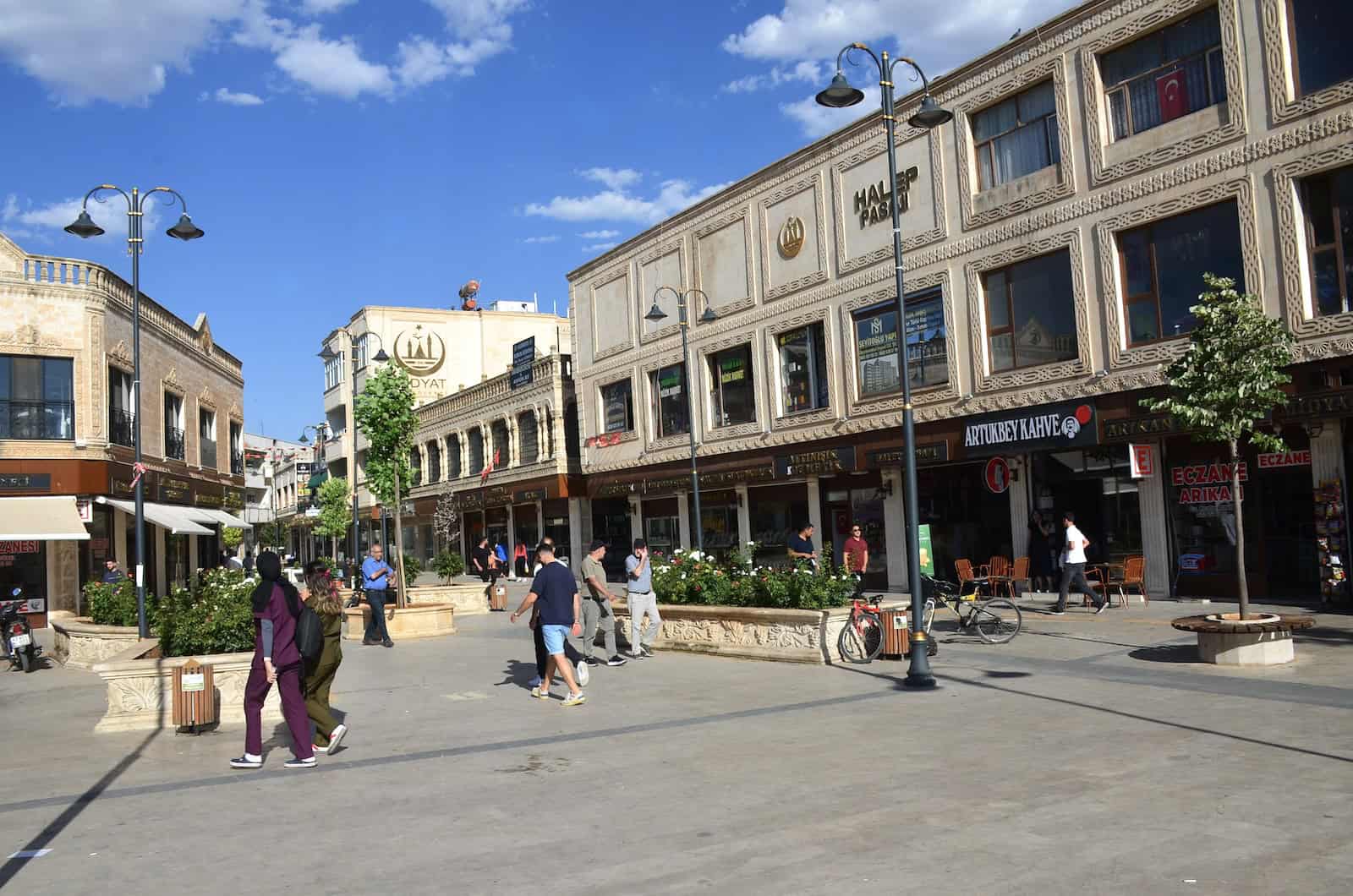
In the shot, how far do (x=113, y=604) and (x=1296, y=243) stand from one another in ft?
72.3

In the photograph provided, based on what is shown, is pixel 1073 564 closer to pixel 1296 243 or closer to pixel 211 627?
pixel 1296 243

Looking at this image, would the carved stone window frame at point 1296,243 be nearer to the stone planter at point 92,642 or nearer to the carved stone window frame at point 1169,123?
the carved stone window frame at point 1169,123

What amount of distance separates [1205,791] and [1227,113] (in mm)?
15822

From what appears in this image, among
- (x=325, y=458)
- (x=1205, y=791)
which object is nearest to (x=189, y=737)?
(x=1205, y=791)

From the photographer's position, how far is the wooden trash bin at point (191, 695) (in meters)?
11.2

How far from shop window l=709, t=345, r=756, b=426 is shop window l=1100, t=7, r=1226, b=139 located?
12.9 metres

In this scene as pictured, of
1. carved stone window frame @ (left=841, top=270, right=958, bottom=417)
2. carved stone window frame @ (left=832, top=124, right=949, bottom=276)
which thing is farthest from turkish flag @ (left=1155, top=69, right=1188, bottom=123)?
carved stone window frame @ (left=841, top=270, right=958, bottom=417)

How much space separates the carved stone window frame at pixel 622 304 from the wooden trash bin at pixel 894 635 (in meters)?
23.6

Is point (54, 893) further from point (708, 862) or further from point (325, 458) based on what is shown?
point (325, 458)

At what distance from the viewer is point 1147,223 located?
20.6m

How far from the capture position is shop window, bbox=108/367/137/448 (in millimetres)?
29547

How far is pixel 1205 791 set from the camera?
719 centimetres

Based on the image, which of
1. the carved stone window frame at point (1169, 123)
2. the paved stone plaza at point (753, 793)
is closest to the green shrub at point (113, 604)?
the paved stone plaza at point (753, 793)

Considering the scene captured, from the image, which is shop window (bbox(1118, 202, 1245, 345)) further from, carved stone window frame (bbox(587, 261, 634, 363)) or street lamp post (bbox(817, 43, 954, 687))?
carved stone window frame (bbox(587, 261, 634, 363))
